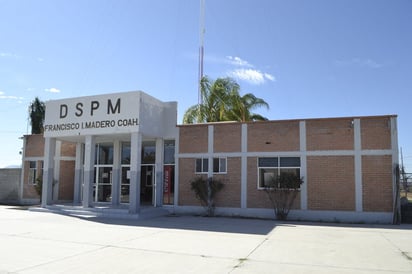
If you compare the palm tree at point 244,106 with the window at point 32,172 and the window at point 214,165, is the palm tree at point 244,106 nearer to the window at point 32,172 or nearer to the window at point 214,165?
the window at point 214,165

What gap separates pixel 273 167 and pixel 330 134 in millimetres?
3193

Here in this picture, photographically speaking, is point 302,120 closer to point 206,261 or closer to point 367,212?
point 367,212

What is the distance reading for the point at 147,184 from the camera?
22266 millimetres

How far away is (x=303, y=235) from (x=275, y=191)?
535 cm

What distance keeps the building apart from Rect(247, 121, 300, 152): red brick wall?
5cm

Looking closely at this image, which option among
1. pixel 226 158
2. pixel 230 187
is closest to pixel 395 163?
pixel 230 187

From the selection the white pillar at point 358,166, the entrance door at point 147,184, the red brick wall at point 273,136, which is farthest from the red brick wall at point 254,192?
the entrance door at point 147,184

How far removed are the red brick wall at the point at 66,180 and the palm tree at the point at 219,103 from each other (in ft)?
32.5

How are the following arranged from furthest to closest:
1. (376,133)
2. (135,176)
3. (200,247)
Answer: (135,176), (376,133), (200,247)

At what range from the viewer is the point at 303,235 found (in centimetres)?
1312

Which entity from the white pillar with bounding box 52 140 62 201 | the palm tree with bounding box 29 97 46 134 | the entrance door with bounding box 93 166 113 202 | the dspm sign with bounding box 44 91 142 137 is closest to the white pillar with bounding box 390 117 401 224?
the dspm sign with bounding box 44 91 142 137

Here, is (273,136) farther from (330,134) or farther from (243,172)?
(330,134)

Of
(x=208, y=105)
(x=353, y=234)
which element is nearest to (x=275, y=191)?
(x=353, y=234)

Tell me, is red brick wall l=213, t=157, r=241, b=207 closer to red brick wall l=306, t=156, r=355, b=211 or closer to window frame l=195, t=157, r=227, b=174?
window frame l=195, t=157, r=227, b=174
